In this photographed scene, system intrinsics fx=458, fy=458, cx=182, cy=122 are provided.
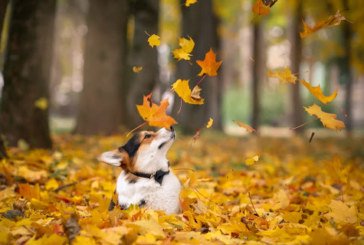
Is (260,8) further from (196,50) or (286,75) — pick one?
(196,50)

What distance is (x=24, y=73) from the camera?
6.09m

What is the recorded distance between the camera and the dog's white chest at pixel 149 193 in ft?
9.69

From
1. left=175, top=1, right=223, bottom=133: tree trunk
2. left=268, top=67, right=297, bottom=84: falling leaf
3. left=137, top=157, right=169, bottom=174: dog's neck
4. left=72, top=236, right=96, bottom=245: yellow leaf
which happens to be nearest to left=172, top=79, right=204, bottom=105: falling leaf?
left=137, top=157, right=169, bottom=174: dog's neck

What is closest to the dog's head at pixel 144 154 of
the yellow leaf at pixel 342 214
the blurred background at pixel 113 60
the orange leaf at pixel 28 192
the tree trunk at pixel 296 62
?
the blurred background at pixel 113 60

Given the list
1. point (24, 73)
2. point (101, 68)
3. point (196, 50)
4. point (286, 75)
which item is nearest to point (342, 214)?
point (286, 75)

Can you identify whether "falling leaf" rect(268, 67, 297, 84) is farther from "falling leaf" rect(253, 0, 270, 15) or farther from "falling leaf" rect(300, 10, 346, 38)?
"falling leaf" rect(253, 0, 270, 15)

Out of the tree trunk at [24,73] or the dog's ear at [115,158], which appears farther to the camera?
the tree trunk at [24,73]

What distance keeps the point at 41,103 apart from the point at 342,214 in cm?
450

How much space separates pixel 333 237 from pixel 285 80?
49.9 inches

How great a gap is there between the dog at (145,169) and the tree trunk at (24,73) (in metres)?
3.56

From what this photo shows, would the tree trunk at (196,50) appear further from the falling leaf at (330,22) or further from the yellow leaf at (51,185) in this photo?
the falling leaf at (330,22)

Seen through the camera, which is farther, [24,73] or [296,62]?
[296,62]

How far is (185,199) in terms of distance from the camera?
3402 mm

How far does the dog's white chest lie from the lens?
295cm
